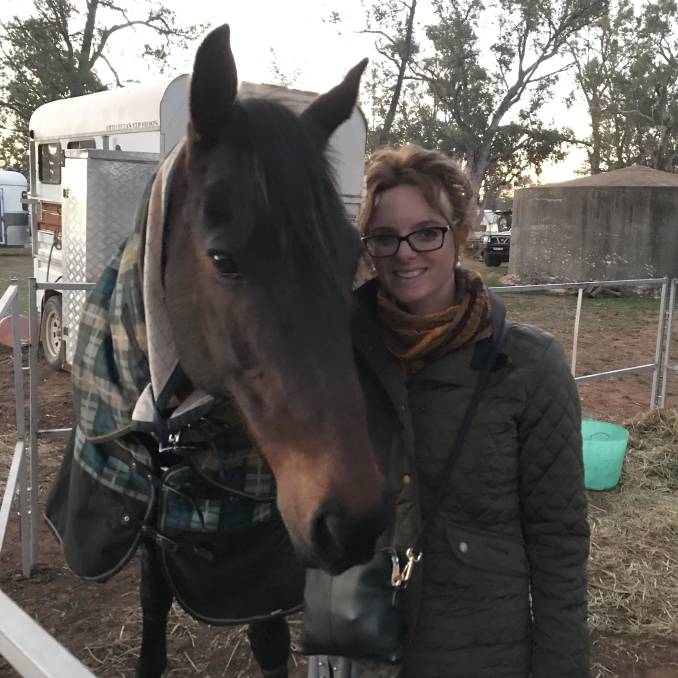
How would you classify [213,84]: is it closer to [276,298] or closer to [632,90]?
[276,298]

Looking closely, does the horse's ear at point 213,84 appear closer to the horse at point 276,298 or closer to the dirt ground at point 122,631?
the horse at point 276,298

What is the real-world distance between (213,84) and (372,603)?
1138 mm

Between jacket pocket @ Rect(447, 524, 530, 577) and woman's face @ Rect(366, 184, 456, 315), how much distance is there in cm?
53

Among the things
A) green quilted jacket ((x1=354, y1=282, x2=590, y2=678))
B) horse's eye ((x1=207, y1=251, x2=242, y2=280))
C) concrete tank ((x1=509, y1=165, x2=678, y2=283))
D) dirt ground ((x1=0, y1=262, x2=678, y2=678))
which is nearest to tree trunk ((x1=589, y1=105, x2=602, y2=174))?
concrete tank ((x1=509, y1=165, x2=678, y2=283))

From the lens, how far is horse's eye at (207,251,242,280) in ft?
3.86

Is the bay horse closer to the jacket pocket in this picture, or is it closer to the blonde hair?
the blonde hair

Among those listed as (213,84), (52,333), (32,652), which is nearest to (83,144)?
(52,333)

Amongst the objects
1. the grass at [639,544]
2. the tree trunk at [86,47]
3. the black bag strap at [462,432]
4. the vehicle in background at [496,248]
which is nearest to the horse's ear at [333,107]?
the black bag strap at [462,432]

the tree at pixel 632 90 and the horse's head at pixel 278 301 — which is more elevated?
the tree at pixel 632 90

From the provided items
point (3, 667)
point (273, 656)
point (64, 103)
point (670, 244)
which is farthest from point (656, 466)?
point (670, 244)

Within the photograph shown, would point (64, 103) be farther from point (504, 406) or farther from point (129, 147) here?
point (504, 406)

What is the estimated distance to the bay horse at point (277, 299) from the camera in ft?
3.52

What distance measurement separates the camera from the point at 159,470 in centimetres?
170

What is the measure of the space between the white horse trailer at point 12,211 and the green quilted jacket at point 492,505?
23.1 metres
